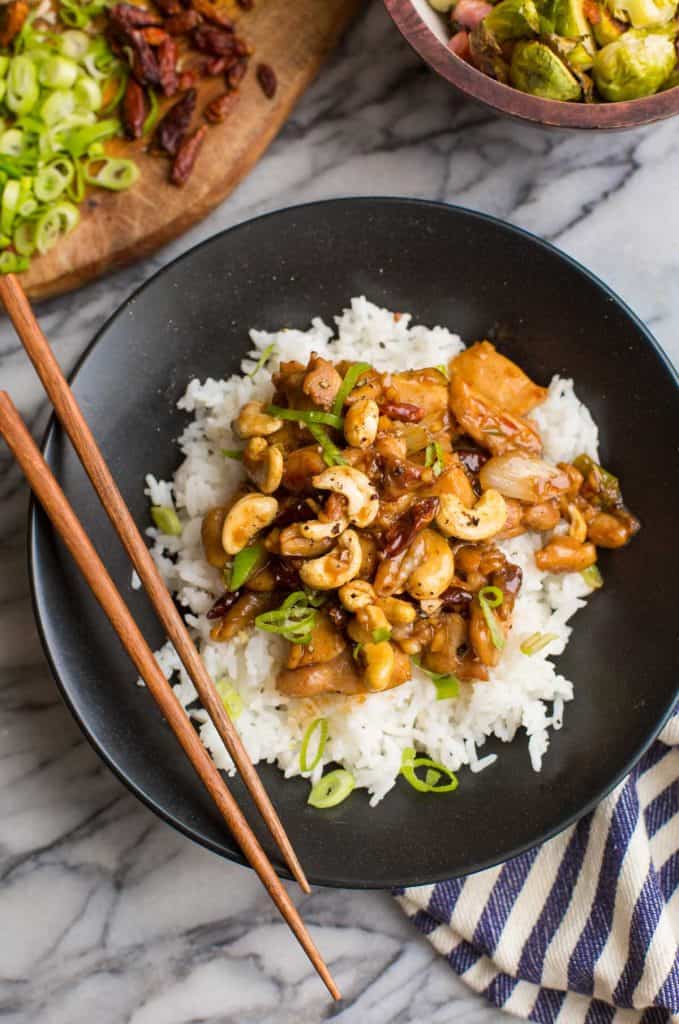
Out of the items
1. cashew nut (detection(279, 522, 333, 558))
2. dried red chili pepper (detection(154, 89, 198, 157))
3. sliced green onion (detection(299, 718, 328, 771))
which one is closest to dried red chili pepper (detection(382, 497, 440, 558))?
cashew nut (detection(279, 522, 333, 558))

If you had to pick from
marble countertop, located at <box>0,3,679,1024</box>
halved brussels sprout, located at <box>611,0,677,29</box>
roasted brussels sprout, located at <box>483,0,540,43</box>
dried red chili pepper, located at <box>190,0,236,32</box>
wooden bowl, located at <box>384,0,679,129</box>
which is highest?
halved brussels sprout, located at <box>611,0,677,29</box>

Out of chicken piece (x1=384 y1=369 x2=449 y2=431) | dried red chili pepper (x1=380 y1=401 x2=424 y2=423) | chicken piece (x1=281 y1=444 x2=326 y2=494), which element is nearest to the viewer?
chicken piece (x1=281 y1=444 x2=326 y2=494)

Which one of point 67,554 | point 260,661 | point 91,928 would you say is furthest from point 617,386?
point 91,928

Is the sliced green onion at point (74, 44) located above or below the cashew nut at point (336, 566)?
above

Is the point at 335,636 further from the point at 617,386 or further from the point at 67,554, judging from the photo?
the point at 617,386

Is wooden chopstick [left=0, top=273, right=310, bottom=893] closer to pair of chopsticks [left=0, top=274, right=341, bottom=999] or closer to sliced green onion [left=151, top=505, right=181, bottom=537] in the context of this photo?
pair of chopsticks [left=0, top=274, right=341, bottom=999]

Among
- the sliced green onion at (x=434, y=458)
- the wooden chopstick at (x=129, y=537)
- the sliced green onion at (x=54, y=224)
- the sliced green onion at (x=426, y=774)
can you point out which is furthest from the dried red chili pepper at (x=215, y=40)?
the sliced green onion at (x=426, y=774)

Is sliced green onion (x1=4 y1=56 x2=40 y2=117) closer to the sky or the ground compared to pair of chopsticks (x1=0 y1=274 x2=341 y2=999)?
closer to the sky

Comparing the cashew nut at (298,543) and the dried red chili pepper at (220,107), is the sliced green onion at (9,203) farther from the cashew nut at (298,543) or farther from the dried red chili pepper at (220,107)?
the cashew nut at (298,543)
